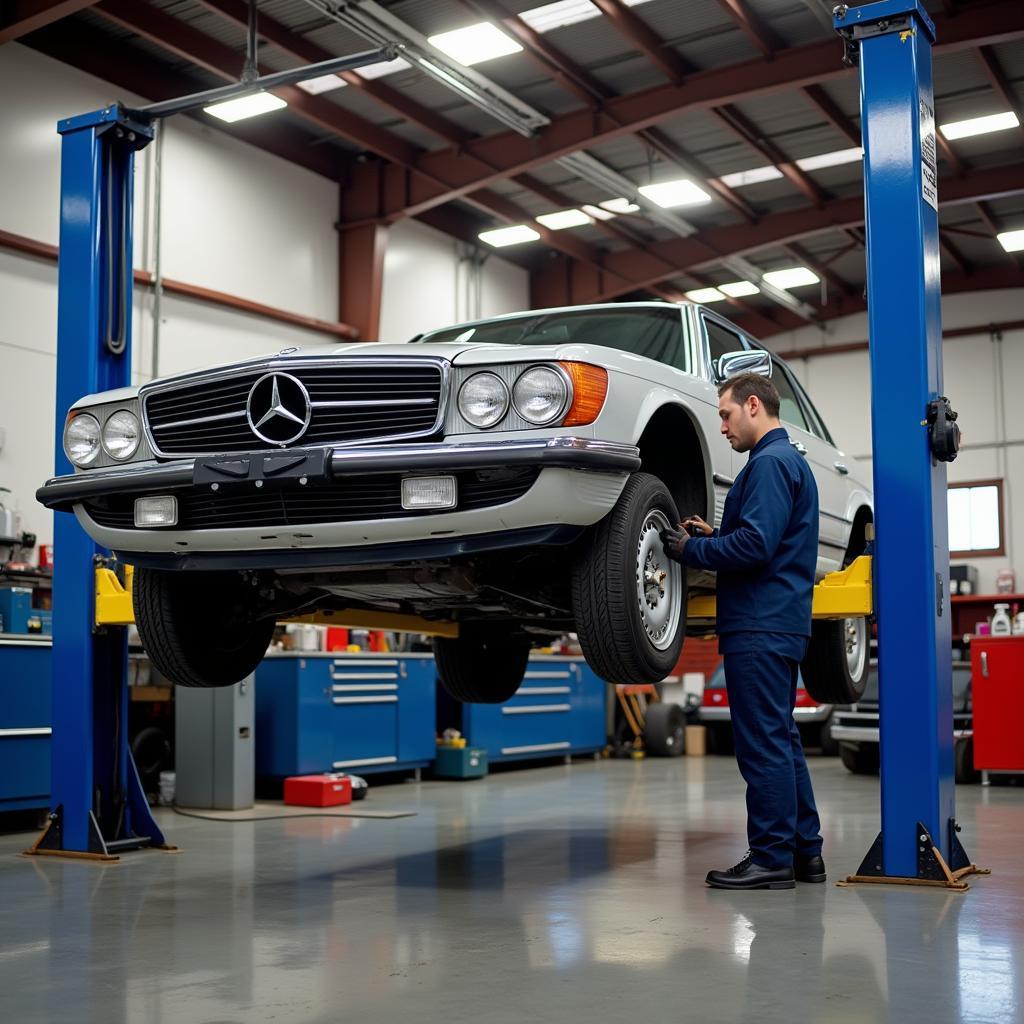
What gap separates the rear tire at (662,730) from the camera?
42.0 ft

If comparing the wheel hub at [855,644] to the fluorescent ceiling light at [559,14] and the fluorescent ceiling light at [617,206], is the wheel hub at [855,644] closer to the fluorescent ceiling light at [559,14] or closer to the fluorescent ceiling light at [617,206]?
the fluorescent ceiling light at [559,14]

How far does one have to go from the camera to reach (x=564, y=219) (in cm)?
1373

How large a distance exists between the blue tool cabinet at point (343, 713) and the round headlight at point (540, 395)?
5429 millimetres

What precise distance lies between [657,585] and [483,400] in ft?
2.74

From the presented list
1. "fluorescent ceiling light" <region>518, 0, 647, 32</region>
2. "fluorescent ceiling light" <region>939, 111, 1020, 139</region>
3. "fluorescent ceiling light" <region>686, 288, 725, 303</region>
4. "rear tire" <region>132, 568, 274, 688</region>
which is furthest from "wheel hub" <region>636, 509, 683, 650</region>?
"fluorescent ceiling light" <region>686, 288, 725, 303</region>

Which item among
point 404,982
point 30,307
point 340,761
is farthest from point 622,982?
point 30,307

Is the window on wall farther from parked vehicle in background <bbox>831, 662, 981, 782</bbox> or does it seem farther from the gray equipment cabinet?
the gray equipment cabinet

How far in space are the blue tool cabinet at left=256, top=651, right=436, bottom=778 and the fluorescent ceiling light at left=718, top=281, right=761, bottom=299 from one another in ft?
26.2

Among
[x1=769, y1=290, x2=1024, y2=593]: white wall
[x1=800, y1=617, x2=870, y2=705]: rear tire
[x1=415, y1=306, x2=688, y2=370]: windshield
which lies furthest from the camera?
[x1=769, y1=290, x2=1024, y2=593]: white wall

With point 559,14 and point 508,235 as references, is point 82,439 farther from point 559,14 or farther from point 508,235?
point 508,235

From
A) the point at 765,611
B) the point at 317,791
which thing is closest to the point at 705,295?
the point at 317,791

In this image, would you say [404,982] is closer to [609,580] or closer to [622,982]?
[622,982]

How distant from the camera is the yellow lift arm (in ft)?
14.0

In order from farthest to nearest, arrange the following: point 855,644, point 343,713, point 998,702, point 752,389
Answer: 1. point 998,702
2. point 343,713
3. point 855,644
4. point 752,389
